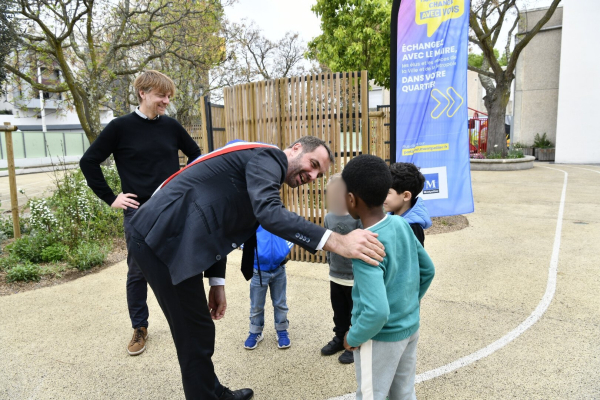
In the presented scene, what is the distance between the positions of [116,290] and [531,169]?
59.7 ft

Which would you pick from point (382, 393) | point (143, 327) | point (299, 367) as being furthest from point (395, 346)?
point (143, 327)

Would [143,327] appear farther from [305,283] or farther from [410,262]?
[410,262]

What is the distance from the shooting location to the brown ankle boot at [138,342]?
3.46 metres

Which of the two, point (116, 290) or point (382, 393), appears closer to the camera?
point (382, 393)

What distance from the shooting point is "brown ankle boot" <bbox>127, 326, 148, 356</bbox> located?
3455 mm

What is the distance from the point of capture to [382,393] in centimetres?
→ 196

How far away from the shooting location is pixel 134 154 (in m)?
3.26

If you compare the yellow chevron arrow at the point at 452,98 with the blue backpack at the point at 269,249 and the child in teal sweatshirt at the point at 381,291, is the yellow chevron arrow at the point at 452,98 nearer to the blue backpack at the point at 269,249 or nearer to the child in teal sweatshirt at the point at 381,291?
the blue backpack at the point at 269,249

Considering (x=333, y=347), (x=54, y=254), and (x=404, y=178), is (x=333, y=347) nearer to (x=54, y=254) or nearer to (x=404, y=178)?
(x=404, y=178)

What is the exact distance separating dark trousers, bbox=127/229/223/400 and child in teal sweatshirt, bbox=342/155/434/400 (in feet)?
2.65

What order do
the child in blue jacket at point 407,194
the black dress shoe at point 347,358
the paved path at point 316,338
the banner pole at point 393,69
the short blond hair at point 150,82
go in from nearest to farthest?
1. the child in blue jacket at point 407,194
2. the paved path at point 316,338
3. the short blond hair at point 150,82
4. the black dress shoe at point 347,358
5. the banner pole at point 393,69

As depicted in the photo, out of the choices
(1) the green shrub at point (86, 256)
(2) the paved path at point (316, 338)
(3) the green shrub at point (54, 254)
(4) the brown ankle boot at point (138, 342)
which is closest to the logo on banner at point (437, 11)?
(2) the paved path at point (316, 338)

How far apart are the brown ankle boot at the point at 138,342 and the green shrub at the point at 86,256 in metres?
2.64

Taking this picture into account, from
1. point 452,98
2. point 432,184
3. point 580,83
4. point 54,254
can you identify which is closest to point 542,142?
point 580,83
